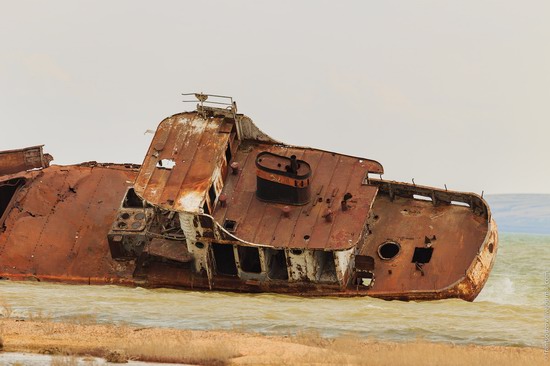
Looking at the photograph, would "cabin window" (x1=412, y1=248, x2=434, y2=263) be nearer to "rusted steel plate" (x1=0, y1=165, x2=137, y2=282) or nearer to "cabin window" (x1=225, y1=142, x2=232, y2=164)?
"cabin window" (x1=225, y1=142, x2=232, y2=164)

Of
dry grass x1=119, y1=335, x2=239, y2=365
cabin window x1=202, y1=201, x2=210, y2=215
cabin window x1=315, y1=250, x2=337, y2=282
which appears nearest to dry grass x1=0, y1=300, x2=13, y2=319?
dry grass x1=119, y1=335, x2=239, y2=365

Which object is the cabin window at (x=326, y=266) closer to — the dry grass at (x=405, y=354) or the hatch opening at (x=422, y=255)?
the hatch opening at (x=422, y=255)

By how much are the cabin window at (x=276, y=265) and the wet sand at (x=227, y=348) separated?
19.3 ft

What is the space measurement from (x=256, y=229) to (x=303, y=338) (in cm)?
636

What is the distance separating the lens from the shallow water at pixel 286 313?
1727 cm

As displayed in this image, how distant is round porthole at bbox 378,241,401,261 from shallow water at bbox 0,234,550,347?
1.81 metres

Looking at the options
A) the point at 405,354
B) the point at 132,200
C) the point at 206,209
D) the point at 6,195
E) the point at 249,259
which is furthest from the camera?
the point at 6,195

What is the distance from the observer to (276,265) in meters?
22.6

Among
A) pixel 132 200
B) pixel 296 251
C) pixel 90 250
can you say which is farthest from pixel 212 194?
pixel 90 250

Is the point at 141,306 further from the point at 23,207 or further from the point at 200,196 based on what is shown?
the point at 23,207

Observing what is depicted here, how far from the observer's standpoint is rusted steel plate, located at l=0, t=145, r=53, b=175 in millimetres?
25922

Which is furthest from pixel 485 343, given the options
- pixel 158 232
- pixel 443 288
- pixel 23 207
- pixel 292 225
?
pixel 23 207

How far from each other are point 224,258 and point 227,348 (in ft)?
28.7

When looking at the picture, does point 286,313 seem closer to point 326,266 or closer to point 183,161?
point 326,266
